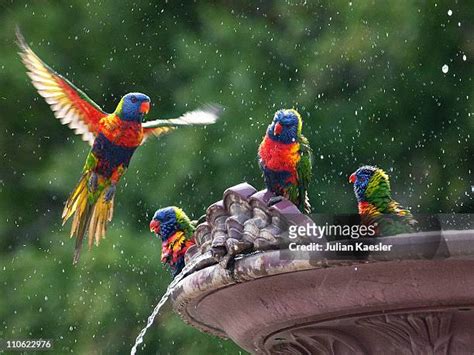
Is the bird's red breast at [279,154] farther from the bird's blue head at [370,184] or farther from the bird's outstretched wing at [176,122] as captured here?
the bird's outstretched wing at [176,122]

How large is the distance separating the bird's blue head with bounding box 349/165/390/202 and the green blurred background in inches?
137

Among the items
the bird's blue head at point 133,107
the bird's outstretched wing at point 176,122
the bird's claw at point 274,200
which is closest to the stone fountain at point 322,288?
the bird's claw at point 274,200

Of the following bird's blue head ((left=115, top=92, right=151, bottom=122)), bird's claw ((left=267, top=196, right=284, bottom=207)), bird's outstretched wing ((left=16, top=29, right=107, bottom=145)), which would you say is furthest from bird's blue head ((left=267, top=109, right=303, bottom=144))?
bird's outstretched wing ((left=16, top=29, right=107, bottom=145))

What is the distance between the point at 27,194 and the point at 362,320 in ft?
16.5

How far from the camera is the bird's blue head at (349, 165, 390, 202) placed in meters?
3.27

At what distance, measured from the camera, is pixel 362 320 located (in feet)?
10.1

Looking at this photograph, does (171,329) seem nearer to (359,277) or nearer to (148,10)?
(148,10)

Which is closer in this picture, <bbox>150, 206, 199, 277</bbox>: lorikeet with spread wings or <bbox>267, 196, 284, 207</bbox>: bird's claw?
<bbox>267, 196, 284, 207</bbox>: bird's claw

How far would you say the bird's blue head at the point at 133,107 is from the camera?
4465 mm

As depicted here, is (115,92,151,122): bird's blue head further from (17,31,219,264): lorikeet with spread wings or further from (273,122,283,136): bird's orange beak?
(273,122,283,136): bird's orange beak

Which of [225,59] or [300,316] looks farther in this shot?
[225,59]

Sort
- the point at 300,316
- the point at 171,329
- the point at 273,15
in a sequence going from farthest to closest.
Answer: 1. the point at 273,15
2. the point at 171,329
3. the point at 300,316

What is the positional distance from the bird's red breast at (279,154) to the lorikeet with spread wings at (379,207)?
274 millimetres

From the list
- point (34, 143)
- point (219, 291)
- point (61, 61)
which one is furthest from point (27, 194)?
point (219, 291)
